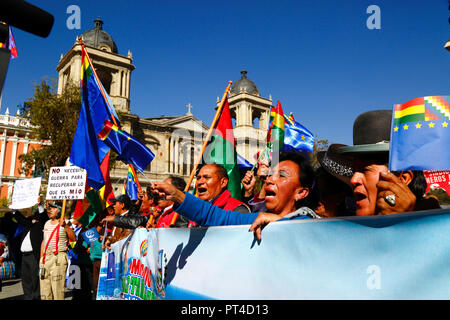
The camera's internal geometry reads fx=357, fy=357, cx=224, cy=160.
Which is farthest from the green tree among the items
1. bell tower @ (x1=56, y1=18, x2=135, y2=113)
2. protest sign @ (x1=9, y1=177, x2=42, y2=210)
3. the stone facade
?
the stone facade

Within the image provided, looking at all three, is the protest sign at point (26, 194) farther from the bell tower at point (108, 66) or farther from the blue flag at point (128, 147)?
the bell tower at point (108, 66)

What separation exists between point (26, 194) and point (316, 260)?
8050mm

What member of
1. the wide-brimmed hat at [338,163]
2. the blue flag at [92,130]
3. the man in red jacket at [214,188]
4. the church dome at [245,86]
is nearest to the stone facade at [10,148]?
the church dome at [245,86]

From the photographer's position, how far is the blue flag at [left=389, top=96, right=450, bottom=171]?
1.61 meters

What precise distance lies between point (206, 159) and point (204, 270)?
2.31 metres

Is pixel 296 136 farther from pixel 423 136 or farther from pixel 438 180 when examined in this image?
pixel 423 136

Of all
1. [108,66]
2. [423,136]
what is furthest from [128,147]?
[108,66]

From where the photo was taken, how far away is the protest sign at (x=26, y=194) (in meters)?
8.02

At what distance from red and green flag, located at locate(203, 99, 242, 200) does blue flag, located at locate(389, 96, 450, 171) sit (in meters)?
2.96

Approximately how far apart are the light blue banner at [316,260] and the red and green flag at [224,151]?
5.40 feet

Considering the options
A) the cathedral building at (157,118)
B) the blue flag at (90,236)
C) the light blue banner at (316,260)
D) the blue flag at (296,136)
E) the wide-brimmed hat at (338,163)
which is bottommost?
the blue flag at (90,236)

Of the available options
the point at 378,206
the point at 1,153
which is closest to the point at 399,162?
the point at 378,206

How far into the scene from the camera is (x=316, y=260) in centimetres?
186

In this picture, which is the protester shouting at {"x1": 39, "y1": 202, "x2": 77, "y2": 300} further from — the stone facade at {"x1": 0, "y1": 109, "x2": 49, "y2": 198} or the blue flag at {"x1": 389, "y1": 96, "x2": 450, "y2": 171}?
the stone facade at {"x1": 0, "y1": 109, "x2": 49, "y2": 198}
